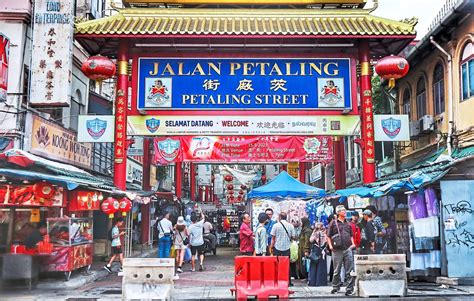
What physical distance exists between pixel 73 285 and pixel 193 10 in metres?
9.85

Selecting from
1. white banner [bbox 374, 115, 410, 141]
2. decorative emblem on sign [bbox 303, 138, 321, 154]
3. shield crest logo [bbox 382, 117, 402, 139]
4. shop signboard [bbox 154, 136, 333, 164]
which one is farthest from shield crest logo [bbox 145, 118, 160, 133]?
shield crest logo [bbox 382, 117, 402, 139]

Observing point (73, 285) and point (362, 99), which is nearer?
point (73, 285)

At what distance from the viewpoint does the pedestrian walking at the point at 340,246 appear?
39.8ft

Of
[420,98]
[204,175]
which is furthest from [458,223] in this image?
[204,175]

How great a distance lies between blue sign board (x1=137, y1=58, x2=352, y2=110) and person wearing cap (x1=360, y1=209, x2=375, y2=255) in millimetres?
4417

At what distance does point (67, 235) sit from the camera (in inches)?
545

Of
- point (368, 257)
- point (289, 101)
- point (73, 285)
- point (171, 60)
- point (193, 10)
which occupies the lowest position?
point (73, 285)

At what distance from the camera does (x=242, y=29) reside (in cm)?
1673

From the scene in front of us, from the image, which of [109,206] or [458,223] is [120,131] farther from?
[458,223]

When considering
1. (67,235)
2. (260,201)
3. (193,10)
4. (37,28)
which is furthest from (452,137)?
(37,28)

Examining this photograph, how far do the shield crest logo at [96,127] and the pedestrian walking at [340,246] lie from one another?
8.10m

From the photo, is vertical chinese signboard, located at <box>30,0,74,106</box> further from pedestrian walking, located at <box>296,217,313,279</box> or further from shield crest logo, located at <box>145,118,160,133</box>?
pedestrian walking, located at <box>296,217,313,279</box>

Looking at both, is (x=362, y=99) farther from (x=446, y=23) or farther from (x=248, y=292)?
(x=248, y=292)

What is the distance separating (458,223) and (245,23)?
9.09 m
